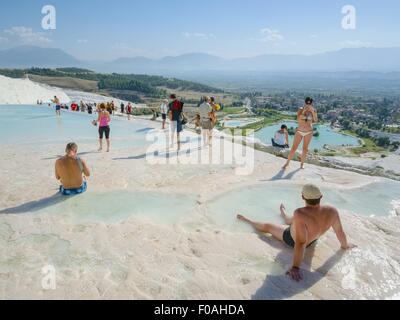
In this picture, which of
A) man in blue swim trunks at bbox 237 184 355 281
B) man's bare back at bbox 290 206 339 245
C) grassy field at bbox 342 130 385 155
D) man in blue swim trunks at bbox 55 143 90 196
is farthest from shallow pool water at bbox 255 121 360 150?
man's bare back at bbox 290 206 339 245

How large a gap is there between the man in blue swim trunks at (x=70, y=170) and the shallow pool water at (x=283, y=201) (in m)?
2.89

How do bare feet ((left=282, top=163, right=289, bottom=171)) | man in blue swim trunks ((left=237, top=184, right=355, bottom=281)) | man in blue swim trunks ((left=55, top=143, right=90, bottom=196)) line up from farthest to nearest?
bare feet ((left=282, top=163, right=289, bottom=171))
man in blue swim trunks ((left=55, top=143, right=90, bottom=196))
man in blue swim trunks ((left=237, top=184, right=355, bottom=281))

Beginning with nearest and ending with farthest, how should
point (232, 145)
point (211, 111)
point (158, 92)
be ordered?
point (211, 111), point (232, 145), point (158, 92)

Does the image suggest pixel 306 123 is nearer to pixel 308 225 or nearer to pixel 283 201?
pixel 283 201

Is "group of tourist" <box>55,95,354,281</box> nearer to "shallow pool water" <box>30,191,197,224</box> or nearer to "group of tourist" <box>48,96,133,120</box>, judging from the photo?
"shallow pool water" <box>30,191,197,224</box>

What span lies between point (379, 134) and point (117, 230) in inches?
3423

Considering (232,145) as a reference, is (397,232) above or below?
below

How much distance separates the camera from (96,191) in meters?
7.19

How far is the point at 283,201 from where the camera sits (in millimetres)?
7000

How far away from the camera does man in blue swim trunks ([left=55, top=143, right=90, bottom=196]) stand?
6.69 meters

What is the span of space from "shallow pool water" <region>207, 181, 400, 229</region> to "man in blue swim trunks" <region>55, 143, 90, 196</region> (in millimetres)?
2887

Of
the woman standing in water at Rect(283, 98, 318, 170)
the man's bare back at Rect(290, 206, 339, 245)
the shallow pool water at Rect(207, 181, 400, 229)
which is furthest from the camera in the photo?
the woman standing in water at Rect(283, 98, 318, 170)
